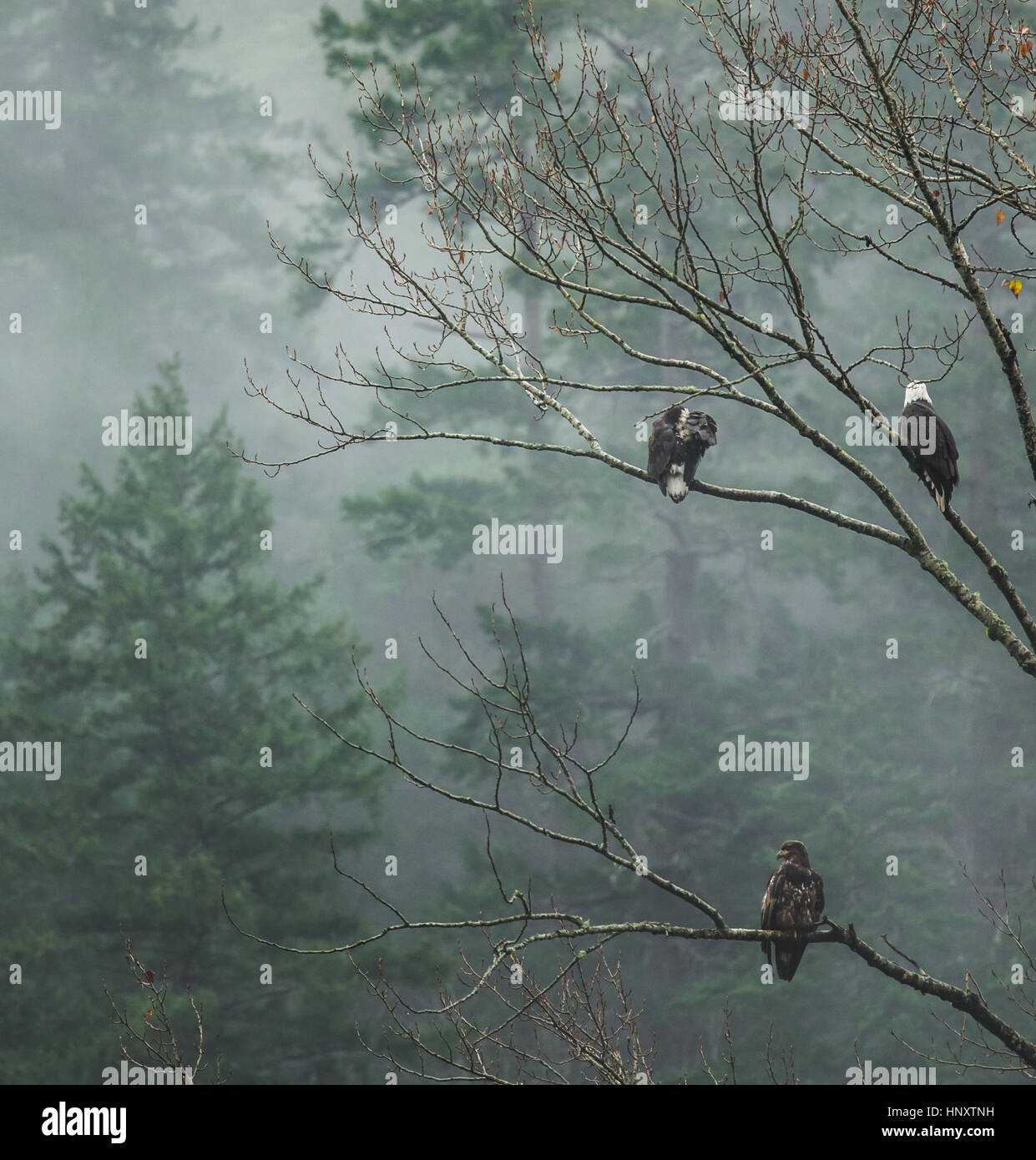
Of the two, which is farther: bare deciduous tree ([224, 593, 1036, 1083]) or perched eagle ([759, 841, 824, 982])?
perched eagle ([759, 841, 824, 982])

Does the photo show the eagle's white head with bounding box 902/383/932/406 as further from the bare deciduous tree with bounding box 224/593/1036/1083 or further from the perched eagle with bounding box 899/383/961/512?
the bare deciduous tree with bounding box 224/593/1036/1083

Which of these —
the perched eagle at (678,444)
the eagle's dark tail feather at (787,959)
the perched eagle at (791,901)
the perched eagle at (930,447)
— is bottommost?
the eagle's dark tail feather at (787,959)

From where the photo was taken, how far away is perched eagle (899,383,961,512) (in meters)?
4.82

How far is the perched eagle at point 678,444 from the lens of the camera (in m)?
5.38

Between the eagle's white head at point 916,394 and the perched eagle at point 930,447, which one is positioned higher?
the eagle's white head at point 916,394

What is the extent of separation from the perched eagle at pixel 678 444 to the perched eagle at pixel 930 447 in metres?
0.93

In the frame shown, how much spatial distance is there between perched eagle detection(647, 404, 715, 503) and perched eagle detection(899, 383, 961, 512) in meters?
0.93

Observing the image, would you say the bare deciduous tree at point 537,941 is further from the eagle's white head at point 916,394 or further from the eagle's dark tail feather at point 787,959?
the eagle's white head at point 916,394

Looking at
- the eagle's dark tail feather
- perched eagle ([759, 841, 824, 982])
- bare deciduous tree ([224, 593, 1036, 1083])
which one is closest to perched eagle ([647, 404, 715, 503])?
bare deciduous tree ([224, 593, 1036, 1083])

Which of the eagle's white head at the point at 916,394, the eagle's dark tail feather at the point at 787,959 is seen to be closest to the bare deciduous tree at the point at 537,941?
the eagle's dark tail feather at the point at 787,959
